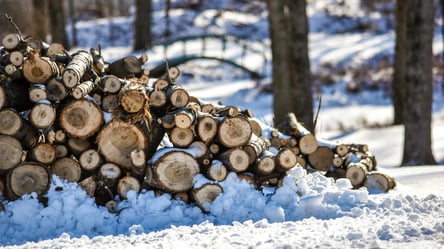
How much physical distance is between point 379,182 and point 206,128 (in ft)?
7.23

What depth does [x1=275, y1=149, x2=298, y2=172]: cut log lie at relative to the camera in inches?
250

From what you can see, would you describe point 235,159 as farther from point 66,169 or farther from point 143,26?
point 143,26

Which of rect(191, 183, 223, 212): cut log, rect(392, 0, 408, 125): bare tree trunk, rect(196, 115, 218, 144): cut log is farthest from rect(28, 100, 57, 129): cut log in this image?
rect(392, 0, 408, 125): bare tree trunk

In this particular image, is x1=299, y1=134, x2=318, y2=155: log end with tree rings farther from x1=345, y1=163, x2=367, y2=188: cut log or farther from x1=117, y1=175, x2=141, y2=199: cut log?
x1=117, y1=175, x2=141, y2=199: cut log

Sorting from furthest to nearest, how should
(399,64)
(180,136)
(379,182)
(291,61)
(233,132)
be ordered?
(399,64), (291,61), (379,182), (233,132), (180,136)

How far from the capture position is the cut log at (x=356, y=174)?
7.36m

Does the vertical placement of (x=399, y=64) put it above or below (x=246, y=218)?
above

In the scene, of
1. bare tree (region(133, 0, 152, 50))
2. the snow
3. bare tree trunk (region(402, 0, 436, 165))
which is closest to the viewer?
the snow

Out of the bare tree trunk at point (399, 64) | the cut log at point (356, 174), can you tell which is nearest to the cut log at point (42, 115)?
the cut log at point (356, 174)

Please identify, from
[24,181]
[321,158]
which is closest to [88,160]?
[24,181]

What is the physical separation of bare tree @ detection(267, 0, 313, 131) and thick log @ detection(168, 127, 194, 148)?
19.7ft

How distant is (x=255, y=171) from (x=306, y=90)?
6263mm

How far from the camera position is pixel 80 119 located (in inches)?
243

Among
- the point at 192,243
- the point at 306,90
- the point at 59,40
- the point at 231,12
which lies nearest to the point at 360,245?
the point at 192,243
